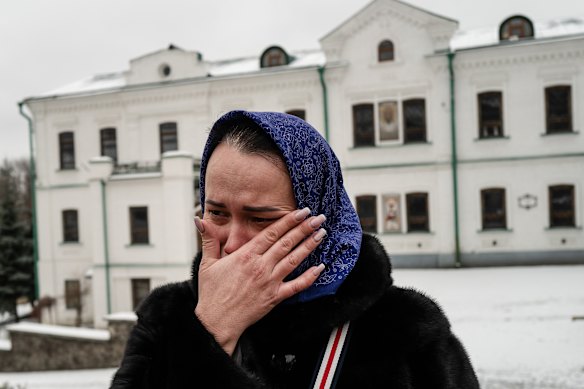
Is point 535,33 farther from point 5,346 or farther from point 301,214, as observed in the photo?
point 5,346

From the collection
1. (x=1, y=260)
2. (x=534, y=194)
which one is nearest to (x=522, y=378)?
(x=534, y=194)

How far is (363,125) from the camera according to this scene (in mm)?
17203

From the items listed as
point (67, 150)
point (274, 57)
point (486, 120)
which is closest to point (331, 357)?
point (486, 120)

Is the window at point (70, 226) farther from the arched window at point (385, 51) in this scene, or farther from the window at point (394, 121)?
the arched window at point (385, 51)

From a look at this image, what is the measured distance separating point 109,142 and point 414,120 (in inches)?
502

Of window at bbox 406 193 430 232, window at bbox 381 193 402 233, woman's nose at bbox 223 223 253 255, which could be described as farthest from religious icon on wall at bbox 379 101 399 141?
woman's nose at bbox 223 223 253 255

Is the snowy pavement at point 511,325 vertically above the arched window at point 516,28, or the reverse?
the arched window at point 516,28

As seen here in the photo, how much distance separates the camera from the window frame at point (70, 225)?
1970 centimetres

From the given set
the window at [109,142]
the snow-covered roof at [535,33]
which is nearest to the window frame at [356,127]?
the snow-covered roof at [535,33]

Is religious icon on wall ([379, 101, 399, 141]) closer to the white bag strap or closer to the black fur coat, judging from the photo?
the black fur coat

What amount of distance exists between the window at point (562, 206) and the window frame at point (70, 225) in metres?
18.8

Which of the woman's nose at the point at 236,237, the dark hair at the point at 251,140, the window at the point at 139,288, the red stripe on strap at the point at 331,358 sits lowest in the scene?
the window at the point at 139,288

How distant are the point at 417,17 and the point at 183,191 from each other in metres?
10.3

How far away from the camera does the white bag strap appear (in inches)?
57.3
